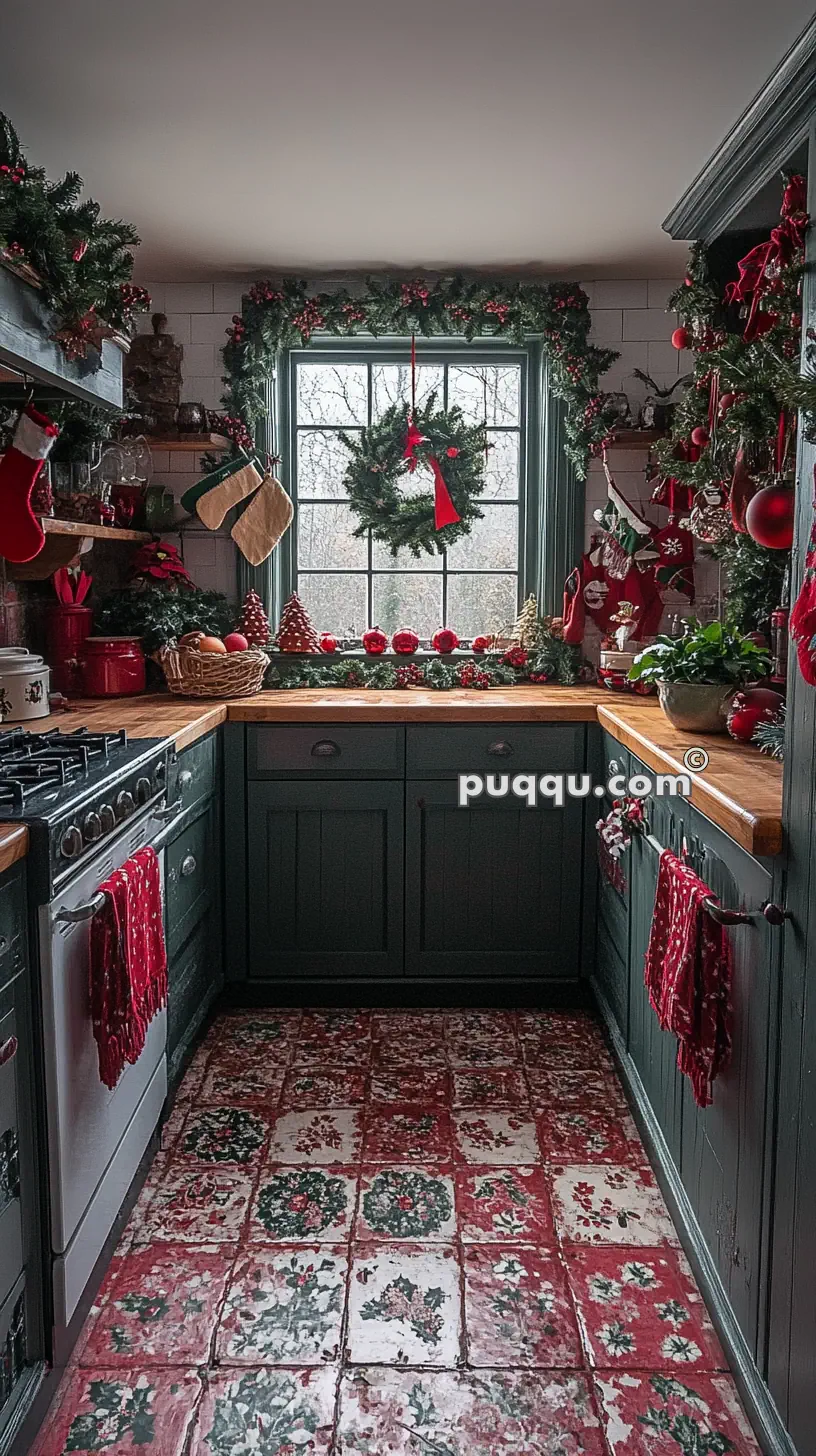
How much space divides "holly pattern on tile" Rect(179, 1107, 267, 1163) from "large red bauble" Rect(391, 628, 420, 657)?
5.95 ft

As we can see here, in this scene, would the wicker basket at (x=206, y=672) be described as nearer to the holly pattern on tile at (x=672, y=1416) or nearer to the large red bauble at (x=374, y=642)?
the large red bauble at (x=374, y=642)

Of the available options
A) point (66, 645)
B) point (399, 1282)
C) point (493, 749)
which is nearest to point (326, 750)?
point (493, 749)

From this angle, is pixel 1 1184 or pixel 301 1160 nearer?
pixel 1 1184

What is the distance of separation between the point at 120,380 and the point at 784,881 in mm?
2004

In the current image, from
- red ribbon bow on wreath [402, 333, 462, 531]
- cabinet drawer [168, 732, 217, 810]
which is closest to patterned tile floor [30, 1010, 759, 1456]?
cabinet drawer [168, 732, 217, 810]

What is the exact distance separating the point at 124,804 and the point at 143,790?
17cm

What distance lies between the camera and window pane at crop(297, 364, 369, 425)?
4.26 m

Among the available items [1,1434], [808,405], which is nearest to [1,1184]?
[1,1434]

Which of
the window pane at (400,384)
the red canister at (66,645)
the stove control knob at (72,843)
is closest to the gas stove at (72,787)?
the stove control knob at (72,843)

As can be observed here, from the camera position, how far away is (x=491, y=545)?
4320 millimetres

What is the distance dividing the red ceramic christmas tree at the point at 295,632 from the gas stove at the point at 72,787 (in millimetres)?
1334

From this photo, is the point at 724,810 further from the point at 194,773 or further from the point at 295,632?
the point at 295,632

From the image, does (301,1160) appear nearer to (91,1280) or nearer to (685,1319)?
(91,1280)

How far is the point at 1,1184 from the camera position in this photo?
66.1 inches
